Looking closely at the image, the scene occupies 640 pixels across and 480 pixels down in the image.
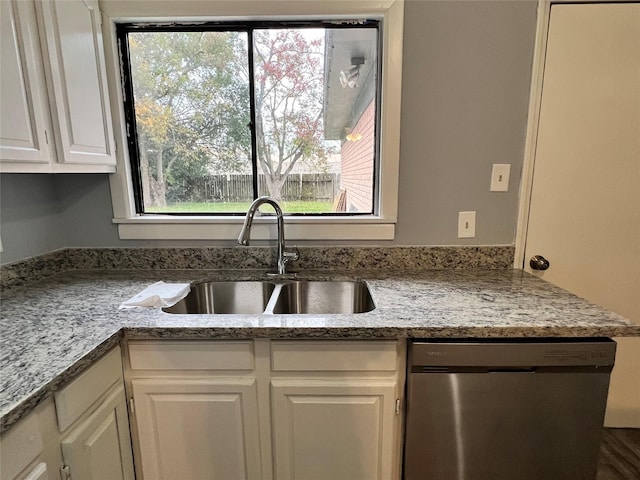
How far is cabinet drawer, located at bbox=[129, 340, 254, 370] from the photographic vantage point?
1.19 meters

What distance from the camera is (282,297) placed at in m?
1.65

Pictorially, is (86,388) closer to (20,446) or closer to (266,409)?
(20,446)

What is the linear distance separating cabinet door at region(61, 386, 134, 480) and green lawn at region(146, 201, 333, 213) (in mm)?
938

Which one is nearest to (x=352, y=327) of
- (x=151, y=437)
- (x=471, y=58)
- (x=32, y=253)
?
Result: (x=151, y=437)

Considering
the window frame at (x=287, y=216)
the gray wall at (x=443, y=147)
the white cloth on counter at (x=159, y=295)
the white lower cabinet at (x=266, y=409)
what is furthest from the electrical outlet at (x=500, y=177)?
the white cloth on counter at (x=159, y=295)

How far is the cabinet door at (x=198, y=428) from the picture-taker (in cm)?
121

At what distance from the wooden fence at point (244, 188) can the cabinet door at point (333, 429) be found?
96 cm

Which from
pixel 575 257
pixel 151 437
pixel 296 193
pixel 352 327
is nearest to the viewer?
pixel 352 327

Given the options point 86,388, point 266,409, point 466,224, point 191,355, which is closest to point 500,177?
point 466,224

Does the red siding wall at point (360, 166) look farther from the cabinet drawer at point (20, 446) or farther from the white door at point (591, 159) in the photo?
the cabinet drawer at point (20, 446)

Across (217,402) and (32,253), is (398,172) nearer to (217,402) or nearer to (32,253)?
(217,402)

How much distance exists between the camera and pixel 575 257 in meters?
1.71

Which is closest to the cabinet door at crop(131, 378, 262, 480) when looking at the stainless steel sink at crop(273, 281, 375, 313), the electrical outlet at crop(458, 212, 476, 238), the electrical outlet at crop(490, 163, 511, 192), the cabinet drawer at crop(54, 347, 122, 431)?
the cabinet drawer at crop(54, 347, 122, 431)

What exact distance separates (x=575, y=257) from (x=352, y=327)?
4.24 ft
